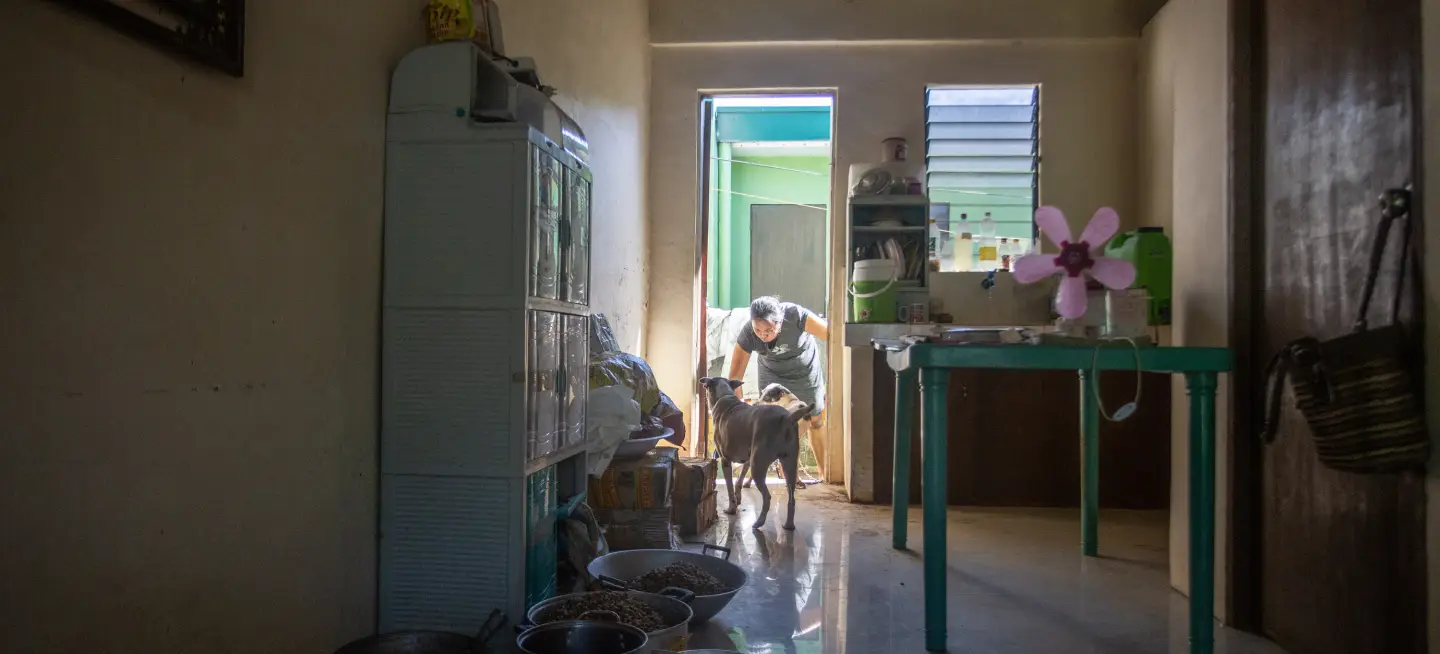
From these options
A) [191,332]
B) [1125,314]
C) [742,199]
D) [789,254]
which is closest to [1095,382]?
[1125,314]

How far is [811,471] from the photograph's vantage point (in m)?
5.51

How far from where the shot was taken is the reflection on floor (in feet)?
7.48

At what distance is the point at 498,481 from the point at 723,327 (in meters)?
3.99

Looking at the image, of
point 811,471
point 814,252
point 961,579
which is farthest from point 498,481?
point 814,252

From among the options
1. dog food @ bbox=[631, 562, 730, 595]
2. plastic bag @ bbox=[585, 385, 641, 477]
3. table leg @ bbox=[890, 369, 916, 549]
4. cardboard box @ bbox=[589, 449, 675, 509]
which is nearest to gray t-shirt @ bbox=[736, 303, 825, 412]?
table leg @ bbox=[890, 369, 916, 549]

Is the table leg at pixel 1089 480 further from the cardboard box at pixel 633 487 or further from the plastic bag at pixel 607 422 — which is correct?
the plastic bag at pixel 607 422

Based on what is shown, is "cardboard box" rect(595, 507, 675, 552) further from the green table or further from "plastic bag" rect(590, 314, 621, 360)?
the green table

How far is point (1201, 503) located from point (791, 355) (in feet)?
8.87

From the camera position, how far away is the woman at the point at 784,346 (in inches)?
183

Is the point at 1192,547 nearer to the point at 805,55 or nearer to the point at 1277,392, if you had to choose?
the point at 1277,392

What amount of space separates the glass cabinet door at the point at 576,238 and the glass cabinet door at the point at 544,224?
0.08m

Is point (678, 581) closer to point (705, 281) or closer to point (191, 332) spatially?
point (191, 332)

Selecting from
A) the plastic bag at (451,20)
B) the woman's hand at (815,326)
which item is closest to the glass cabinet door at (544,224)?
the plastic bag at (451,20)

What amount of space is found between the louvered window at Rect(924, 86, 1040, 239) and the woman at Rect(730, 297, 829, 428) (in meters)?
1.06
